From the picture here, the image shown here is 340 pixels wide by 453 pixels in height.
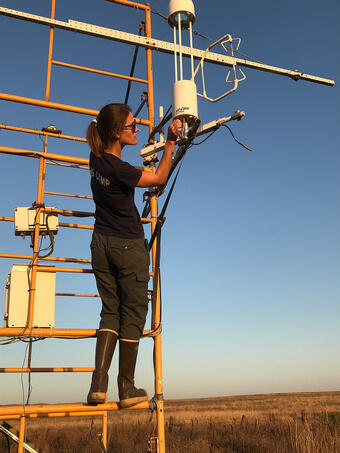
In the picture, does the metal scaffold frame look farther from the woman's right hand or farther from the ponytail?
the woman's right hand

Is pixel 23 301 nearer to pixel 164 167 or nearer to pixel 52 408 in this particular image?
pixel 52 408

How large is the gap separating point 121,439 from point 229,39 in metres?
14.6

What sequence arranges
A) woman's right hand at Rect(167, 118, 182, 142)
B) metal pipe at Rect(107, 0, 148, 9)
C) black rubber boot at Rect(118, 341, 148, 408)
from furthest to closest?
metal pipe at Rect(107, 0, 148, 9) < woman's right hand at Rect(167, 118, 182, 142) < black rubber boot at Rect(118, 341, 148, 408)

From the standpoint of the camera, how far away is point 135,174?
10.3ft

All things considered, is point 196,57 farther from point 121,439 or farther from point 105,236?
point 121,439

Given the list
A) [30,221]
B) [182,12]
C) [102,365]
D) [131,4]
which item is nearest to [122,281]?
[102,365]

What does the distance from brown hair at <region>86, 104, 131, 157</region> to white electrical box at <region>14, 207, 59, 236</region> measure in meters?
0.94

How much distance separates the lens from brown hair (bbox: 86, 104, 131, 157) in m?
3.29

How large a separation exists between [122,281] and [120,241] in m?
0.29

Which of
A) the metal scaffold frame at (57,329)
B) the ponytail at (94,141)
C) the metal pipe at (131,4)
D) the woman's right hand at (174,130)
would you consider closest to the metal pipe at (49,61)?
the metal scaffold frame at (57,329)

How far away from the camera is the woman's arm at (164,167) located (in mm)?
3193

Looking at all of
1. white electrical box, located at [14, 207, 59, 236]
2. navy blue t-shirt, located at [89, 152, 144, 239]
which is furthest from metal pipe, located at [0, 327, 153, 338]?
white electrical box, located at [14, 207, 59, 236]

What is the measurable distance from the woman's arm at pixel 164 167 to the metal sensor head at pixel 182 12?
4.91ft

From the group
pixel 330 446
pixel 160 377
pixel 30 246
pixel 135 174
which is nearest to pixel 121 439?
pixel 330 446
